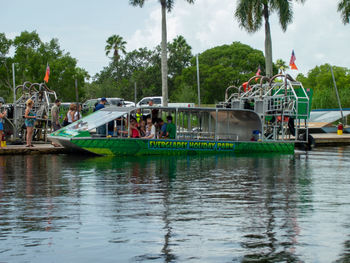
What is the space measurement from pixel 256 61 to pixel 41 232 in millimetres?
68874

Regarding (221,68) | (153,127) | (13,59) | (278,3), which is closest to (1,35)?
(13,59)

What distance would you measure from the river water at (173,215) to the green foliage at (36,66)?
51.0 meters

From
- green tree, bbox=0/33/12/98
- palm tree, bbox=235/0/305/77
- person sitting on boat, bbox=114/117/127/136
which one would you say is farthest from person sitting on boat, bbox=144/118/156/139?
green tree, bbox=0/33/12/98

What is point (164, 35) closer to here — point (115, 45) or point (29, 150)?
point (29, 150)

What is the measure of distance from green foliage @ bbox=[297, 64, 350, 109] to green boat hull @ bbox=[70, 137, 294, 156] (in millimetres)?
26754

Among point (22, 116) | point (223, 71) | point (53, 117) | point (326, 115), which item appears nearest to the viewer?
point (53, 117)

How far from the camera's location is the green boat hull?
1992 centimetres

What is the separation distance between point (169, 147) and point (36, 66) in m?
47.4

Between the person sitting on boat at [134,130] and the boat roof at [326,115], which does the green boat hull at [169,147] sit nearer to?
the person sitting on boat at [134,130]

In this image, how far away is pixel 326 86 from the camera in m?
104

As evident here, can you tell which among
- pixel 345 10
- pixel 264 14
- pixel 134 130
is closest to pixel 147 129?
pixel 134 130

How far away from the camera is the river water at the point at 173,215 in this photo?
6.61 metres

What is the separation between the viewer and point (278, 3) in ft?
117

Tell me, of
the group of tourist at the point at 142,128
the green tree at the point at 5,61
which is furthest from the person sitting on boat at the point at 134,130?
the green tree at the point at 5,61
